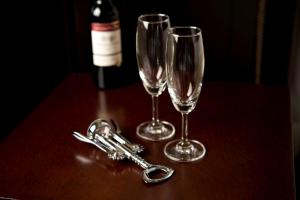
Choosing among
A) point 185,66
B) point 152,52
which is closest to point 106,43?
point 152,52

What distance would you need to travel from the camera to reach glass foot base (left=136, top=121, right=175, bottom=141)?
893 millimetres

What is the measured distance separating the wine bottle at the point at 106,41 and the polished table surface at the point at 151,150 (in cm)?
4

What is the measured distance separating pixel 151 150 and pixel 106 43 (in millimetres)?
298

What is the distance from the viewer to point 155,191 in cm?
73

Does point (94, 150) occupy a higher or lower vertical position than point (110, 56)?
lower

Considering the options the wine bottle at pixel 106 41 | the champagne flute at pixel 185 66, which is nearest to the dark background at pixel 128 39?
the wine bottle at pixel 106 41

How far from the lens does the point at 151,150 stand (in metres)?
0.85

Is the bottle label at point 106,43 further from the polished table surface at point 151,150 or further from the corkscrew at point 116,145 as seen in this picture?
the corkscrew at point 116,145

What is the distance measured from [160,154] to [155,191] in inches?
4.3

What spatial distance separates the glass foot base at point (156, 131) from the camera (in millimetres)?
893

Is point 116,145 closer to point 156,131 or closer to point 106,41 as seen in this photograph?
point 156,131
